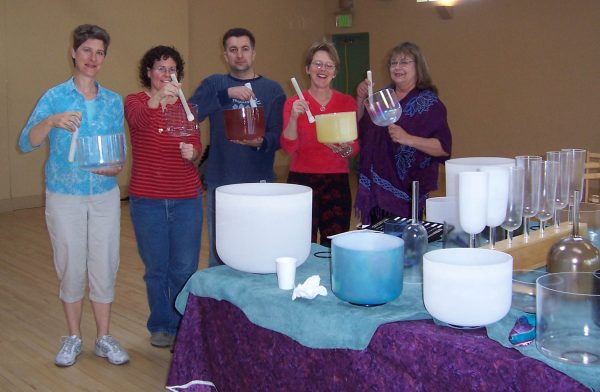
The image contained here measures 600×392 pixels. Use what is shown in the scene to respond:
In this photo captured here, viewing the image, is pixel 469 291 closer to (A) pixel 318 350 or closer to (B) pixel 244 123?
(A) pixel 318 350

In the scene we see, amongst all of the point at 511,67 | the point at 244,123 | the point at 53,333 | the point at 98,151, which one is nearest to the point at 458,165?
the point at 244,123

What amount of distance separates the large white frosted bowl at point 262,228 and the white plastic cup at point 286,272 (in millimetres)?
71

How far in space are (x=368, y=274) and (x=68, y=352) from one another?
1867 mm

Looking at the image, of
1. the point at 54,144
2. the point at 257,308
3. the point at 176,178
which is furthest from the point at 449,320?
the point at 54,144

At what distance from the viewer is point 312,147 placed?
2830 millimetres

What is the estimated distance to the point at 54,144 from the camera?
2.59m

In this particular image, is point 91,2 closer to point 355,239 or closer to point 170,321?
point 170,321

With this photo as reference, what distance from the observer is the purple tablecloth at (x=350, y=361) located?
A: 1227 mm

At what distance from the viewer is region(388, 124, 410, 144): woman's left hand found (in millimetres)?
2629

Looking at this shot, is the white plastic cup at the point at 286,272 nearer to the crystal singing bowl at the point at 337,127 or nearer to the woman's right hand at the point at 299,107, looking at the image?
the crystal singing bowl at the point at 337,127

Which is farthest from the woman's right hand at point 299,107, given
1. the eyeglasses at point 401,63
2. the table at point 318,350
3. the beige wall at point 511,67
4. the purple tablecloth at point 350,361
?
the beige wall at point 511,67

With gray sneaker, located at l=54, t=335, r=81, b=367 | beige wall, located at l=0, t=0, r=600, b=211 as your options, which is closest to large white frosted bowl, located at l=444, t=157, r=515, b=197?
gray sneaker, located at l=54, t=335, r=81, b=367

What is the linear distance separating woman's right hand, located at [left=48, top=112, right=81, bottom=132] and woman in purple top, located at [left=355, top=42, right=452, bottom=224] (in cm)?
117

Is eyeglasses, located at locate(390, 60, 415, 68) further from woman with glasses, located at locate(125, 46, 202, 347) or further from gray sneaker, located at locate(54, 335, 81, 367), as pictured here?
gray sneaker, located at locate(54, 335, 81, 367)
